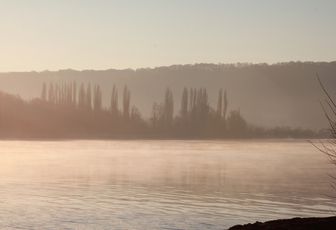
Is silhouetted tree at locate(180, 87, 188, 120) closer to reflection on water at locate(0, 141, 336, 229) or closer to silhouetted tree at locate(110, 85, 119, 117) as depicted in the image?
silhouetted tree at locate(110, 85, 119, 117)

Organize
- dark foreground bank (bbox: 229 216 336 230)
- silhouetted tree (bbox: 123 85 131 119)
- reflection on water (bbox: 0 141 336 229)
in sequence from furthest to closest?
1. silhouetted tree (bbox: 123 85 131 119)
2. reflection on water (bbox: 0 141 336 229)
3. dark foreground bank (bbox: 229 216 336 230)

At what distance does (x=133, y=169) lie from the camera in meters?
39.2

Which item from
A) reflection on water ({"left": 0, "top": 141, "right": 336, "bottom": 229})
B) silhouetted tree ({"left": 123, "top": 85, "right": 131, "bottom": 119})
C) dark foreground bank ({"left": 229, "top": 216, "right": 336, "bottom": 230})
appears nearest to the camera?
dark foreground bank ({"left": 229, "top": 216, "right": 336, "bottom": 230})

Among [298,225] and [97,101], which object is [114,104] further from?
[298,225]

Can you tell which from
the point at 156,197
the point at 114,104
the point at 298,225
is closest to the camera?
the point at 298,225

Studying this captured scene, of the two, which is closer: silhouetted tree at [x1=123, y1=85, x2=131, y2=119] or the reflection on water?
the reflection on water

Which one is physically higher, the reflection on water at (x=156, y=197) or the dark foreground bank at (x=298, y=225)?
the dark foreground bank at (x=298, y=225)

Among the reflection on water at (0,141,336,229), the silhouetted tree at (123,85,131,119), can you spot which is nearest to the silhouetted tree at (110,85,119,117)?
the silhouetted tree at (123,85,131,119)

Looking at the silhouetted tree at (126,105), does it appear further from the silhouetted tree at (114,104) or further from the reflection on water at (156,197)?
the reflection on water at (156,197)

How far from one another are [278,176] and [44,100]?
107 m

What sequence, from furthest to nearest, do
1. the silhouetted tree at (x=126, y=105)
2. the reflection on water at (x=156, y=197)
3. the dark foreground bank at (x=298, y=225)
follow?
the silhouetted tree at (x=126, y=105), the reflection on water at (x=156, y=197), the dark foreground bank at (x=298, y=225)

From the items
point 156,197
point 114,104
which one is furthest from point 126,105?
point 156,197

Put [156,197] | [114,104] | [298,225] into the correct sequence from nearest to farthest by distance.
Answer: [298,225] < [156,197] < [114,104]

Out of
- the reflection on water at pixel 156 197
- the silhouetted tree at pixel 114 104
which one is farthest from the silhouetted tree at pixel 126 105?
the reflection on water at pixel 156 197
